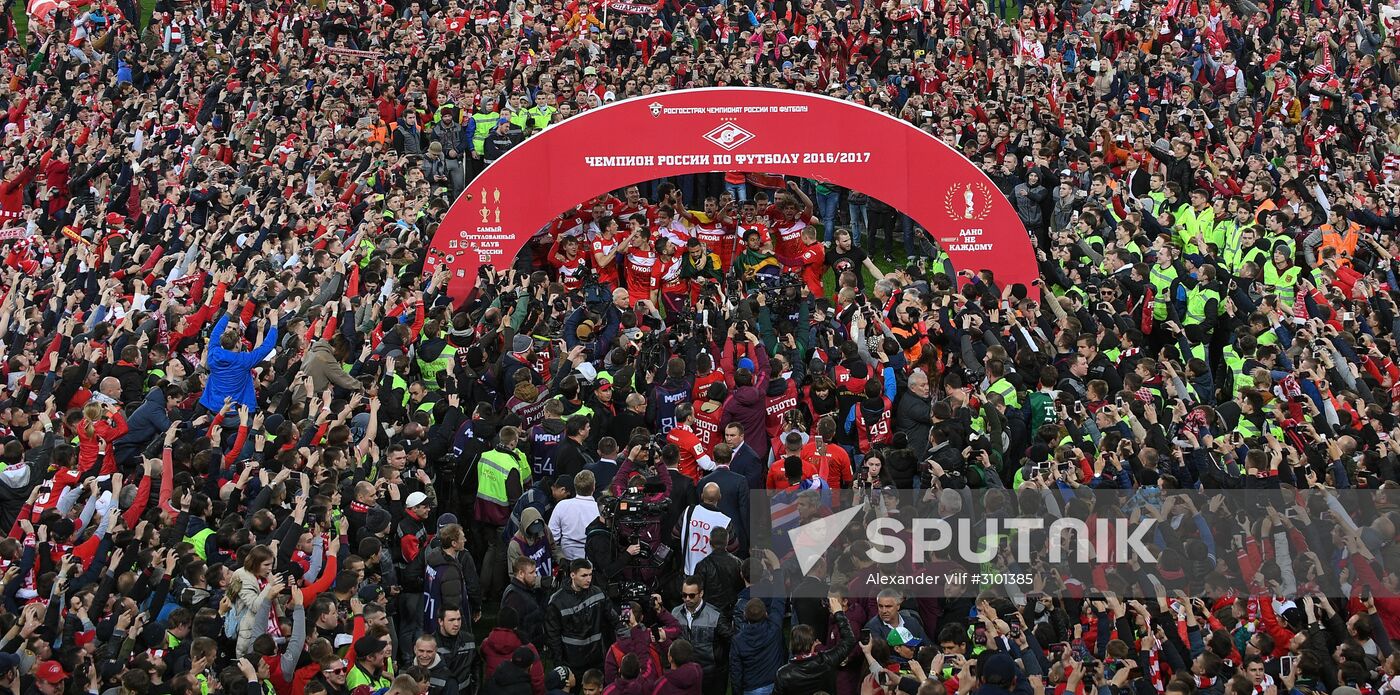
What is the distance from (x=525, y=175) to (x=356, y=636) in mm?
9629

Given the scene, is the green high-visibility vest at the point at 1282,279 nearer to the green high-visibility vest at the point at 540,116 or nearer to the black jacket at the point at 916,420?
the black jacket at the point at 916,420

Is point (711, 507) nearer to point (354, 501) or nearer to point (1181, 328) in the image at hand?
point (354, 501)

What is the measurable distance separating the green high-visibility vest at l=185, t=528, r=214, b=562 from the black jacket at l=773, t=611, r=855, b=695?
4.14 m

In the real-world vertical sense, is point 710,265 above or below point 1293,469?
above

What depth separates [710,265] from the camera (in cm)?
2070

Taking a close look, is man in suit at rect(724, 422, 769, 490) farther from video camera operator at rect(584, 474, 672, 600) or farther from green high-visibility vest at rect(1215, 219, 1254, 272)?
green high-visibility vest at rect(1215, 219, 1254, 272)

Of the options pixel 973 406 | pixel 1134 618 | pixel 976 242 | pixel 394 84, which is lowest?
pixel 1134 618

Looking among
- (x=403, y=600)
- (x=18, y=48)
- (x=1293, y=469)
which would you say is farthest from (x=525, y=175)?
(x=18, y=48)

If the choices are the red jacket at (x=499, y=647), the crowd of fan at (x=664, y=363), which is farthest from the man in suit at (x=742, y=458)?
the red jacket at (x=499, y=647)

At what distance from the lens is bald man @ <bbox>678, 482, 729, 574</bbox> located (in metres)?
12.8

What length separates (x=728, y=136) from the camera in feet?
65.3

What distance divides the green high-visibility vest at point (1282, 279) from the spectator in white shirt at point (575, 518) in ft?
28.5

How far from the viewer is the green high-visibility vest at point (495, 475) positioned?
45.5 ft

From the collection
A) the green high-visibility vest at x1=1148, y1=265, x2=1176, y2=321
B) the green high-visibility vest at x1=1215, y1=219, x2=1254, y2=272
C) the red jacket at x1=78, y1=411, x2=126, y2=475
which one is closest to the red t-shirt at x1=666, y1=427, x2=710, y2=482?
the red jacket at x1=78, y1=411, x2=126, y2=475
